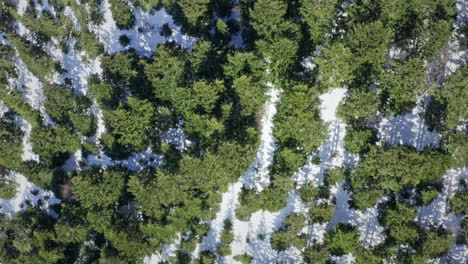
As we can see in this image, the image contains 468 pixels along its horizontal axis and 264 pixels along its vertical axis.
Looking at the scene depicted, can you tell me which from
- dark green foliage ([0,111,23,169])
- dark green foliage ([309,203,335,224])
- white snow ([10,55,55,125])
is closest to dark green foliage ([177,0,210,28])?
white snow ([10,55,55,125])

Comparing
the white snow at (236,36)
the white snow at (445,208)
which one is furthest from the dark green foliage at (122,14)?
the white snow at (445,208)

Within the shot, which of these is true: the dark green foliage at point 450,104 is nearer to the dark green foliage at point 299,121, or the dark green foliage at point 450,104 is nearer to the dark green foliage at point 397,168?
the dark green foliage at point 397,168

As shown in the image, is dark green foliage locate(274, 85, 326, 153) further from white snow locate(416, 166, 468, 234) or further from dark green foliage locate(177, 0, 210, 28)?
white snow locate(416, 166, 468, 234)

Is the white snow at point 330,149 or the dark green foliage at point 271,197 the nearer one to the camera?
the dark green foliage at point 271,197

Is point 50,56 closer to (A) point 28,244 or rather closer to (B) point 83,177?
(B) point 83,177

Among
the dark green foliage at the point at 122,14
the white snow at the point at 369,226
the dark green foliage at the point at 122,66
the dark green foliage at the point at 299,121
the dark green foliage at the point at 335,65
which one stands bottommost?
the white snow at the point at 369,226

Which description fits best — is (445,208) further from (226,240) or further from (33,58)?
(33,58)

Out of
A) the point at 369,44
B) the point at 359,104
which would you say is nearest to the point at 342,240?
the point at 359,104

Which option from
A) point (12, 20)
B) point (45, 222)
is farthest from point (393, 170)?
point (12, 20)
